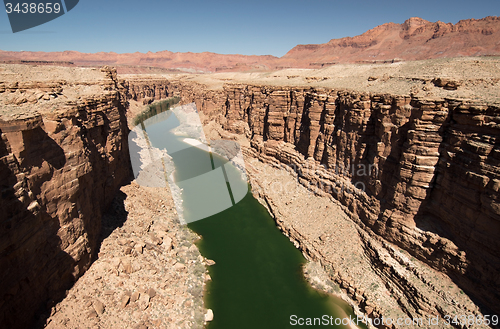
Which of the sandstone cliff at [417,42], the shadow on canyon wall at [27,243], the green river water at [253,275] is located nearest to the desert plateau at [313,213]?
the shadow on canyon wall at [27,243]

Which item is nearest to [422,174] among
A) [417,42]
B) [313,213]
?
[313,213]

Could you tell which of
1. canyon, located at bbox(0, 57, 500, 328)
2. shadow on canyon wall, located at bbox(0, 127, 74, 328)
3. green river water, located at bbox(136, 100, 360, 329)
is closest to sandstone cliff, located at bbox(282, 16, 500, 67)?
canyon, located at bbox(0, 57, 500, 328)

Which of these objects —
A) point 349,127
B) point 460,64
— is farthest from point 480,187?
point 460,64

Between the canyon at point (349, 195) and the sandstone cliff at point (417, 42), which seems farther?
the sandstone cliff at point (417, 42)

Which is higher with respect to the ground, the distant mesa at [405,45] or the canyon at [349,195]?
the distant mesa at [405,45]

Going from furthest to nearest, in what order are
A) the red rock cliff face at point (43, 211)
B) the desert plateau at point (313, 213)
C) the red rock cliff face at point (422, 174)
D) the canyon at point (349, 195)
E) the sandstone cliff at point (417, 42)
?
the sandstone cliff at point (417, 42) → the red rock cliff face at point (422, 174) → the desert plateau at point (313, 213) → the canyon at point (349, 195) → the red rock cliff face at point (43, 211)

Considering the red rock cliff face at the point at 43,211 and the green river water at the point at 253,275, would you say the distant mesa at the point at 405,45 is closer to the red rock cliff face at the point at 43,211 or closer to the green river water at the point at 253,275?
the green river water at the point at 253,275
